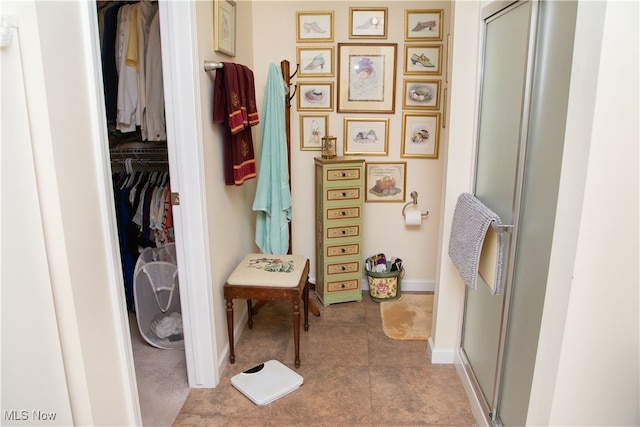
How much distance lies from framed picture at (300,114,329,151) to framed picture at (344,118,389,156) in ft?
0.53

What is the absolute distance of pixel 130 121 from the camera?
8.25 ft

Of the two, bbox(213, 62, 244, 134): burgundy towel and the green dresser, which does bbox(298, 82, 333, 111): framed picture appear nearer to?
the green dresser

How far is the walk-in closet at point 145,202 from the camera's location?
242cm

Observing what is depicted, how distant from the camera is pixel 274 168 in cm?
263

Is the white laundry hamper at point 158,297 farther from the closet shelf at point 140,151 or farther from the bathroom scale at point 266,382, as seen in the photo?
the closet shelf at point 140,151

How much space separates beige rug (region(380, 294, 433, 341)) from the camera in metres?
2.69

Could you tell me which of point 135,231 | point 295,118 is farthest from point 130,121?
point 295,118

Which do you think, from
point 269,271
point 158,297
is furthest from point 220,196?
point 158,297

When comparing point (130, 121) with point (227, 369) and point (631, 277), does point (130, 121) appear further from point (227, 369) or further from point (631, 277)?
point (631, 277)

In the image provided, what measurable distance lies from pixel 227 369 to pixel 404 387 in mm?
945

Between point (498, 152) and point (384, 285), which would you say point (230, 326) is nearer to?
point (384, 285)

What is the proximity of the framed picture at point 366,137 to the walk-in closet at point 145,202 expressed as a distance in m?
A: 1.28

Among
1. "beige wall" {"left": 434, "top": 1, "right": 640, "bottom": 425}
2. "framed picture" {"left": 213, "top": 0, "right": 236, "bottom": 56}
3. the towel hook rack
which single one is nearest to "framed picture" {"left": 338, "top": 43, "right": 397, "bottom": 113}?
"framed picture" {"left": 213, "top": 0, "right": 236, "bottom": 56}

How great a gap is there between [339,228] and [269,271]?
2.65 feet
